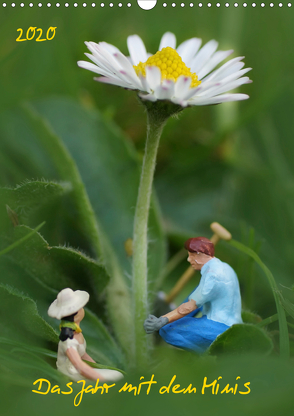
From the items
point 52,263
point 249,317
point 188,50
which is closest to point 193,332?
point 249,317

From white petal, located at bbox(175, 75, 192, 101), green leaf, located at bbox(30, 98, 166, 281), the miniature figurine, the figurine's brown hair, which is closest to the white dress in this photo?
the miniature figurine

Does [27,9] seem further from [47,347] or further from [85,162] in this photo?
[47,347]

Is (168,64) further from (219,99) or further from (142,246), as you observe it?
(142,246)

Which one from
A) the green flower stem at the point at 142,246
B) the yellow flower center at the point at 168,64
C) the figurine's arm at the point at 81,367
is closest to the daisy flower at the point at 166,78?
the yellow flower center at the point at 168,64

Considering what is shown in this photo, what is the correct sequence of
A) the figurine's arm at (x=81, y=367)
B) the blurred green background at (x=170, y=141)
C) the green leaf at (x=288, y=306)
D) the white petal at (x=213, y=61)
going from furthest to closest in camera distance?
the blurred green background at (x=170, y=141) → the white petal at (x=213, y=61) → the green leaf at (x=288, y=306) → the figurine's arm at (x=81, y=367)

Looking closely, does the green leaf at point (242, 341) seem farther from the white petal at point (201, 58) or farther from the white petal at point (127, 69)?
the white petal at point (201, 58)
